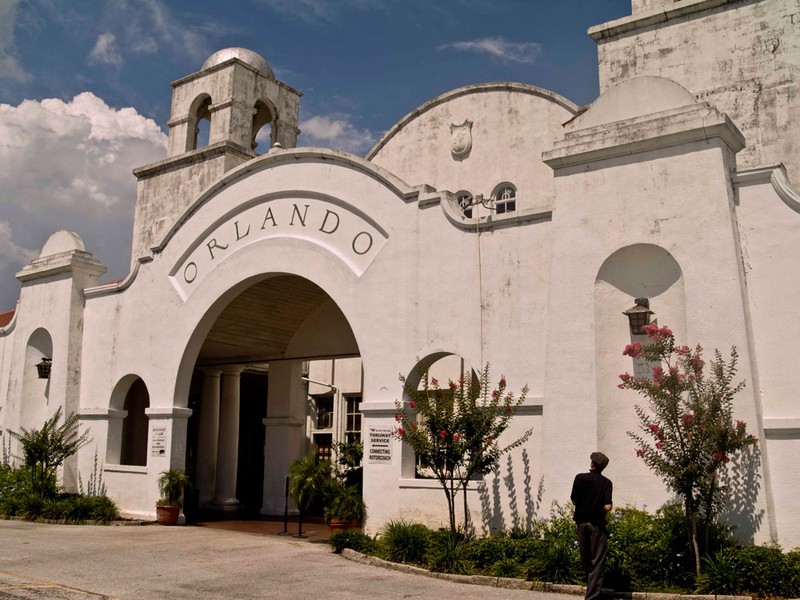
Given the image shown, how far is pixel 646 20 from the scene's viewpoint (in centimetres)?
1531

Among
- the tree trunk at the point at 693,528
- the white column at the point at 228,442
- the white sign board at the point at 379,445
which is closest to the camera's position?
the tree trunk at the point at 693,528

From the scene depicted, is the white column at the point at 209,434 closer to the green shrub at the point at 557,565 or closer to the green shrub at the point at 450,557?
the green shrub at the point at 450,557

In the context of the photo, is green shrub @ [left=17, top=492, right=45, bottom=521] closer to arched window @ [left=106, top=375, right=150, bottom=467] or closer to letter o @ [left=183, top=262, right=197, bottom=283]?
arched window @ [left=106, top=375, right=150, bottom=467]

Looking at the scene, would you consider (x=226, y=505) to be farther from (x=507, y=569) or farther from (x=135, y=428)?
(x=507, y=569)

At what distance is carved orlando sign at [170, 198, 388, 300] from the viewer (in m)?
14.2

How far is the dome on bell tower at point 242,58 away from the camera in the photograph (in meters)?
23.4

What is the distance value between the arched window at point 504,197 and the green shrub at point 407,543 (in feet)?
30.6

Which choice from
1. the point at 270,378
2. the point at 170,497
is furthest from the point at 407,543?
the point at 270,378

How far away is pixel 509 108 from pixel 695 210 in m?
9.76

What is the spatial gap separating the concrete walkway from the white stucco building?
1.94 metres

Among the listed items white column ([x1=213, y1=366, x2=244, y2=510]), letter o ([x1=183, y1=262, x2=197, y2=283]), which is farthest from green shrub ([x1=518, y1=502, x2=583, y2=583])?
white column ([x1=213, y1=366, x2=244, y2=510])

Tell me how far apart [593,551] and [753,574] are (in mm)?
1644

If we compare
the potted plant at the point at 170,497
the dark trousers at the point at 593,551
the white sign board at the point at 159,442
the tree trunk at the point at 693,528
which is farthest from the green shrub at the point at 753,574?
the white sign board at the point at 159,442

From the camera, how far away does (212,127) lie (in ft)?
73.3
